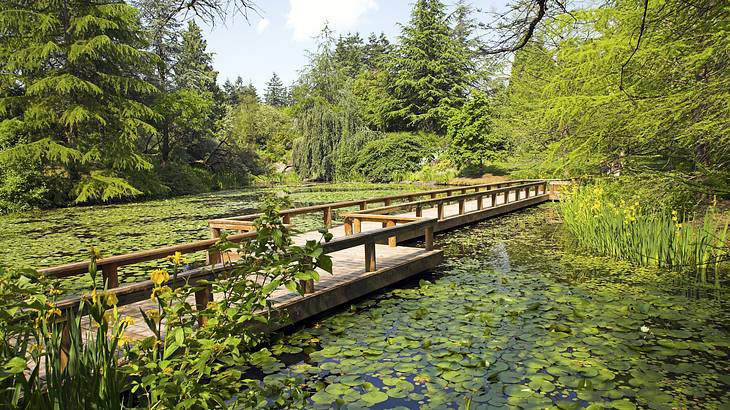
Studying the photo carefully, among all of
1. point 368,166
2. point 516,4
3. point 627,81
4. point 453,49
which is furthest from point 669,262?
point 453,49

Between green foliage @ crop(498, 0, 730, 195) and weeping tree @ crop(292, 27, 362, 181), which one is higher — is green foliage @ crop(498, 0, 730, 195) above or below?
below

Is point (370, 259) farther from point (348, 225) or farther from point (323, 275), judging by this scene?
point (348, 225)

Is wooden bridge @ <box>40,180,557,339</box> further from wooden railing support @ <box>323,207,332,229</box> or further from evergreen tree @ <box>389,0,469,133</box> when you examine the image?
evergreen tree @ <box>389,0,469,133</box>

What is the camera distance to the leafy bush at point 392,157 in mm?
31500

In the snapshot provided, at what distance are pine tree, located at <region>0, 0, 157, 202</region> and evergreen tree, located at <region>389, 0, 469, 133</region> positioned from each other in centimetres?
2087

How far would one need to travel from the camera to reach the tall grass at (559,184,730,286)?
6.36 meters

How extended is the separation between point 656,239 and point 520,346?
4077 mm

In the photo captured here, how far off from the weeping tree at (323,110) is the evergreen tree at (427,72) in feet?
26.7

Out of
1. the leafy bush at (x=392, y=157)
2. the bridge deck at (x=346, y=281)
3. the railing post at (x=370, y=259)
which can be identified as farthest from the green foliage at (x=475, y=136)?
the railing post at (x=370, y=259)

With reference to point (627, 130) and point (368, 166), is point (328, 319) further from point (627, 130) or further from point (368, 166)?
point (368, 166)

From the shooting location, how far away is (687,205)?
902 cm

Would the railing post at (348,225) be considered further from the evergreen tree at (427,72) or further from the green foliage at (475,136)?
the evergreen tree at (427,72)

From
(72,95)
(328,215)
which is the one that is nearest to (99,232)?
(328,215)

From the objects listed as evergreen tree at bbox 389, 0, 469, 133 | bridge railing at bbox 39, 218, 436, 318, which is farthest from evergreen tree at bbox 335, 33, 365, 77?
bridge railing at bbox 39, 218, 436, 318
